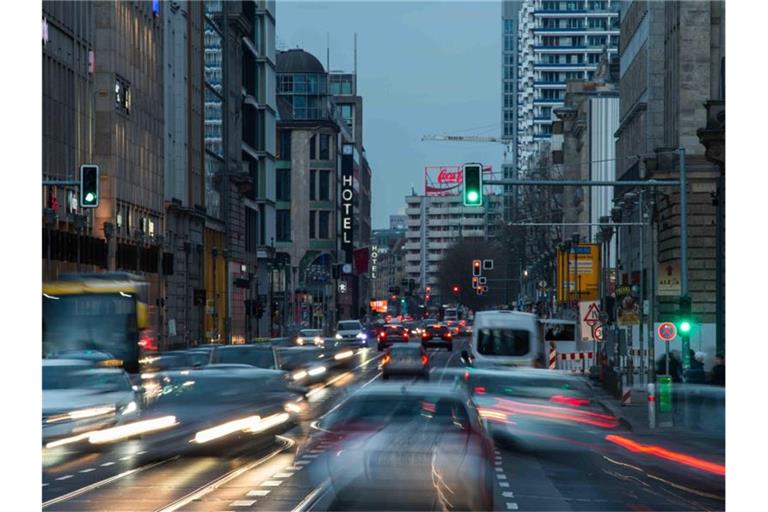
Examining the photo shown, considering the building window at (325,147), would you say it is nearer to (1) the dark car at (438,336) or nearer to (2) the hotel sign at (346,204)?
(2) the hotel sign at (346,204)

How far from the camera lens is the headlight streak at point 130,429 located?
2755 cm

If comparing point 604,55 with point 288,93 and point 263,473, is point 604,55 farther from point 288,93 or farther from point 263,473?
point 263,473

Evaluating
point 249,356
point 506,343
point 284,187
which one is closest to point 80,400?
point 249,356

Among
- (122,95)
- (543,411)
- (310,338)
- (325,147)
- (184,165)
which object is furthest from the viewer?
(325,147)

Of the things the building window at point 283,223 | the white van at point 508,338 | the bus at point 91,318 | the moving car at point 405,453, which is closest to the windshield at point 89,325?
the bus at point 91,318

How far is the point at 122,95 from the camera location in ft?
267

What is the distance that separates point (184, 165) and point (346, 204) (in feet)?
288

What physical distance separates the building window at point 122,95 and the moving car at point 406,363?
1105 inches

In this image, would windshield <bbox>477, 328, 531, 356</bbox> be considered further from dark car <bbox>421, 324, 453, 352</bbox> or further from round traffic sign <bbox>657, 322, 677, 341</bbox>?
dark car <bbox>421, 324, 453, 352</bbox>

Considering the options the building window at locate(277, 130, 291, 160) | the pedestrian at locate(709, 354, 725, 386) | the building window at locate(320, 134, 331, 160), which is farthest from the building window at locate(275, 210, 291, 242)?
the pedestrian at locate(709, 354, 725, 386)

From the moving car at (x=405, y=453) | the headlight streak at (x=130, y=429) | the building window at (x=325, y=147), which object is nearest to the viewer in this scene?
the moving car at (x=405, y=453)

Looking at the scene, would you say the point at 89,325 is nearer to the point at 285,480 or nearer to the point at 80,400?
the point at 80,400
